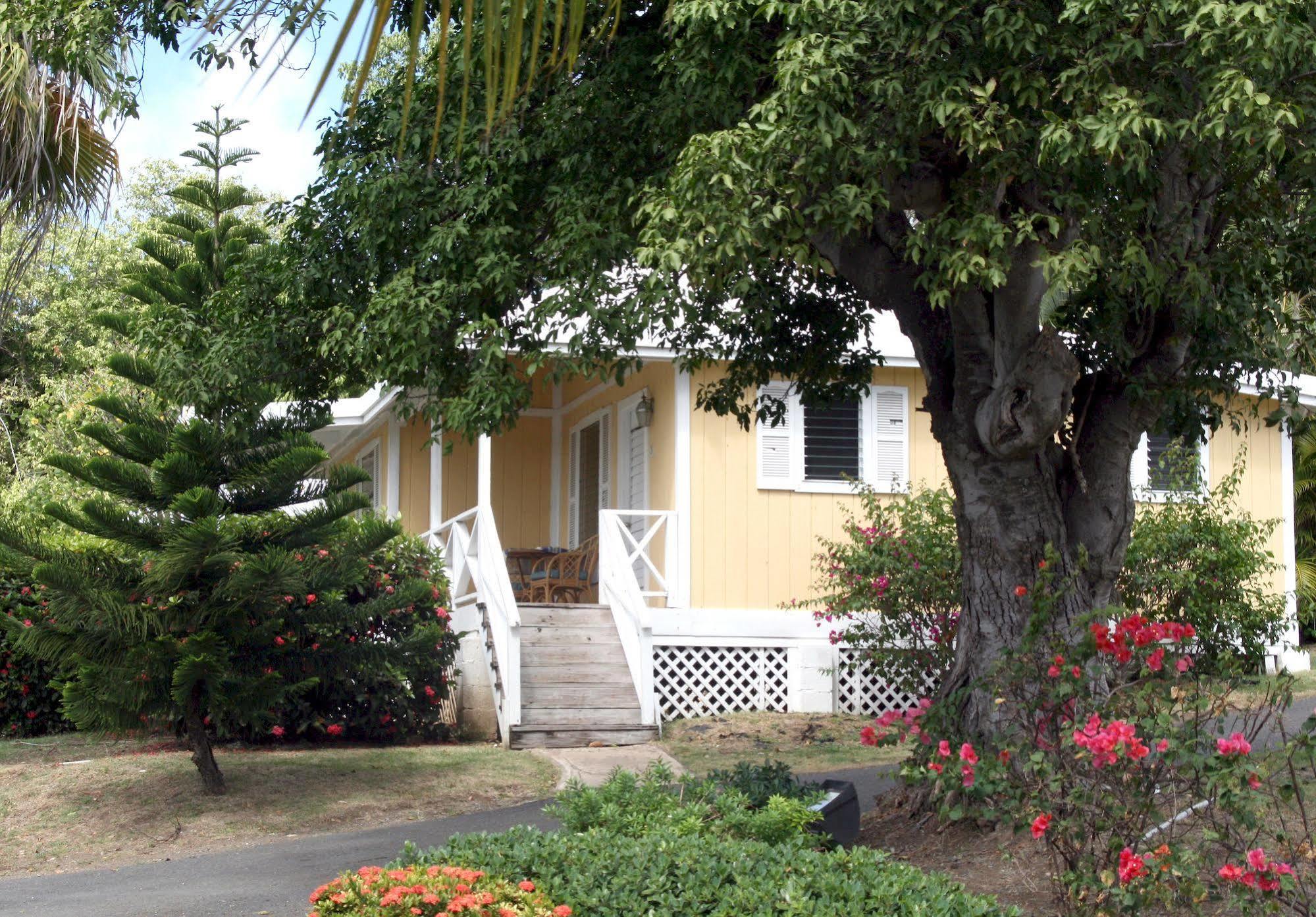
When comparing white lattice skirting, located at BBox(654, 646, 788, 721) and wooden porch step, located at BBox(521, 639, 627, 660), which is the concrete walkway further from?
white lattice skirting, located at BBox(654, 646, 788, 721)

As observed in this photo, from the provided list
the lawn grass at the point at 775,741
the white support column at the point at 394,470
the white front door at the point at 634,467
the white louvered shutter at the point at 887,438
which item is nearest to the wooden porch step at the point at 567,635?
the lawn grass at the point at 775,741

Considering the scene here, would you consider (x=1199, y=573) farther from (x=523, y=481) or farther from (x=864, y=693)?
(x=523, y=481)

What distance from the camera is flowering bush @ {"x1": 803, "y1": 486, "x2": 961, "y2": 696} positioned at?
10750 mm

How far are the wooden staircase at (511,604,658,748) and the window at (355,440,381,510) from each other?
5.50 meters

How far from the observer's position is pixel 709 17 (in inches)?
241

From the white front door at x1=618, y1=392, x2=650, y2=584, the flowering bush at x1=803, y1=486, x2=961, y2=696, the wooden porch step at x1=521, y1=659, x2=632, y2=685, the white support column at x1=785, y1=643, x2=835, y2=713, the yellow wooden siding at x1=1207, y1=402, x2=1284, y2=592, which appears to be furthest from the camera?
the yellow wooden siding at x1=1207, y1=402, x2=1284, y2=592

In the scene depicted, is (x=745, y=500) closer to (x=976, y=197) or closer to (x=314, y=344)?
(x=314, y=344)

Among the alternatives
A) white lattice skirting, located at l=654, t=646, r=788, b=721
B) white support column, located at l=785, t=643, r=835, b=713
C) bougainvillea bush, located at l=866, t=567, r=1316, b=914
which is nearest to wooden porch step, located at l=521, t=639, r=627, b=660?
white lattice skirting, located at l=654, t=646, r=788, b=721

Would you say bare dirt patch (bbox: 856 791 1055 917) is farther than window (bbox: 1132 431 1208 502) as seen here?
No

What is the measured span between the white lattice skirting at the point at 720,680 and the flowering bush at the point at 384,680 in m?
2.14

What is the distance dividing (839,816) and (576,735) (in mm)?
4991

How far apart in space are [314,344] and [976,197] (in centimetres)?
392

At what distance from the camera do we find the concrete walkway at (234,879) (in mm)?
6871

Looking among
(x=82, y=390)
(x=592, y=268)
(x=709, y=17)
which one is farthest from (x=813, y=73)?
(x=82, y=390)
